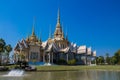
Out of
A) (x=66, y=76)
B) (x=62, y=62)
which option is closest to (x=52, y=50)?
(x=62, y=62)

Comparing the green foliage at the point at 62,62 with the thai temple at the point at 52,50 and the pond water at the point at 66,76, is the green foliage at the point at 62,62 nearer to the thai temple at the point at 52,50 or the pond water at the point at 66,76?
the thai temple at the point at 52,50

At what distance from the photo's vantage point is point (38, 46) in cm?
10738

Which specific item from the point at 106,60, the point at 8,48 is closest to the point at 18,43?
the point at 8,48

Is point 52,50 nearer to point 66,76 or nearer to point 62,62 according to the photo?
point 62,62

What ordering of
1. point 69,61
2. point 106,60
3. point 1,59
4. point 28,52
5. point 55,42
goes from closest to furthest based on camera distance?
point 1,59
point 28,52
point 69,61
point 55,42
point 106,60

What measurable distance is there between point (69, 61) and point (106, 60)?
40104mm

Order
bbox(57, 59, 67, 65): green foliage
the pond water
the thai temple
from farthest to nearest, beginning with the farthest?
bbox(57, 59, 67, 65): green foliage
the thai temple
the pond water

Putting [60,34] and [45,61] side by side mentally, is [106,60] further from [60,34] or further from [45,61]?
[45,61]

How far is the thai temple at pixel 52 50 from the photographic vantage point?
104125 millimetres

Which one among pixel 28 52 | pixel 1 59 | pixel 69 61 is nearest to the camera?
pixel 1 59

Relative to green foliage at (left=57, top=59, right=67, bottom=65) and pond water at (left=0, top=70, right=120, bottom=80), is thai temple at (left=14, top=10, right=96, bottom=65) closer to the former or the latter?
green foliage at (left=57, top=59, right=67, bottom=65)

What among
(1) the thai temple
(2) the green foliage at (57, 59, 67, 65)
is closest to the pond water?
(1) the thai temple

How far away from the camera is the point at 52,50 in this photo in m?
113

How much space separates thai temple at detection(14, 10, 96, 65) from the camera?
104 meters
